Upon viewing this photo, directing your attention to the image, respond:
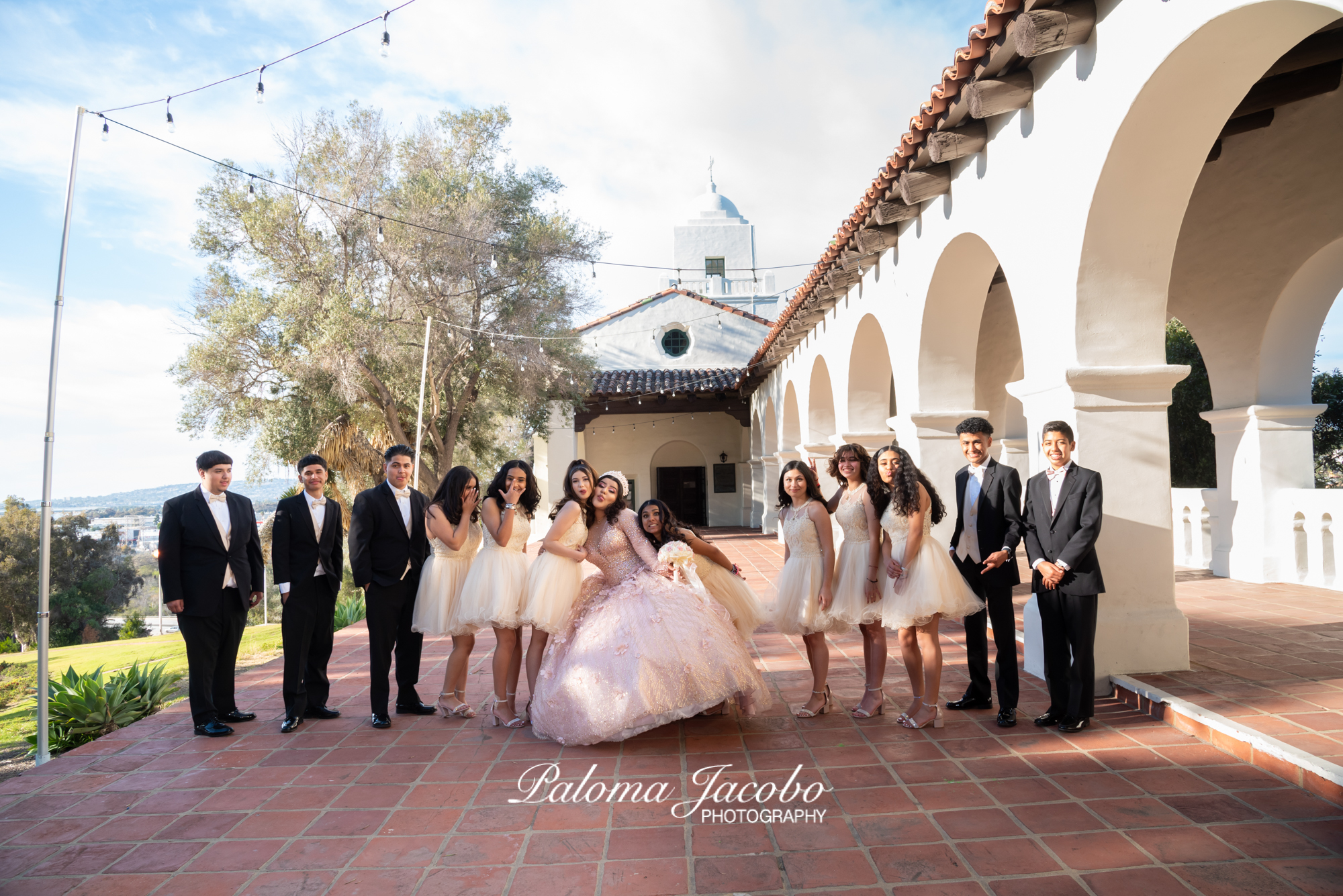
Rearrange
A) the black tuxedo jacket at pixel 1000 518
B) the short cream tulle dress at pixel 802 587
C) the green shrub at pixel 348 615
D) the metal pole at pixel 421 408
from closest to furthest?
the black tuxedo jacket at pixel 1000 518
the short cream tulle dress at pixel 802 587
the green shrub at pixel 348 615
the metal pole at pixel 421 408

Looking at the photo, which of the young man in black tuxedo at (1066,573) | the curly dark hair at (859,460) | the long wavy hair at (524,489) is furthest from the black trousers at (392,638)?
the young man in black tuxedo at (1066,573)

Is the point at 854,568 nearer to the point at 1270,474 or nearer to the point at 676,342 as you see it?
the point at 1270,474

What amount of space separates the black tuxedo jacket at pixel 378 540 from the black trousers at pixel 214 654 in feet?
2.63

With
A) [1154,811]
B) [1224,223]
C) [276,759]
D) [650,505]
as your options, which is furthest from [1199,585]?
[276,759]

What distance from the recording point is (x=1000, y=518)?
4531mm

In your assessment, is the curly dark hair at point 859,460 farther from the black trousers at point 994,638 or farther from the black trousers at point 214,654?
the black trousers at point 214,654

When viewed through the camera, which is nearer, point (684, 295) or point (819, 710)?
point (819, 710)

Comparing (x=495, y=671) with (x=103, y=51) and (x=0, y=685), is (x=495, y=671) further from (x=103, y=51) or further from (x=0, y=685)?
(x=0, y=685)

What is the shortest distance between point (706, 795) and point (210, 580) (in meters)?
3.29

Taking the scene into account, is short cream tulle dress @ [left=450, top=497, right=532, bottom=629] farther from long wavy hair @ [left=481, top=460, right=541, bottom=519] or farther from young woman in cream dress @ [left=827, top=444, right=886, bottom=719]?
young woman in cream dress @ [left=827, top=444, right=886, bottom=719]

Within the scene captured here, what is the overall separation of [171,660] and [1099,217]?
524 inches

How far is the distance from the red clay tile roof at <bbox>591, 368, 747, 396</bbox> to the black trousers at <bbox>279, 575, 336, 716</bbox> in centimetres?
1420

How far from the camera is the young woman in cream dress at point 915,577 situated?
429 cm

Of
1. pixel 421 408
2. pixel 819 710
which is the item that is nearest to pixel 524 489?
pixel 819 710
